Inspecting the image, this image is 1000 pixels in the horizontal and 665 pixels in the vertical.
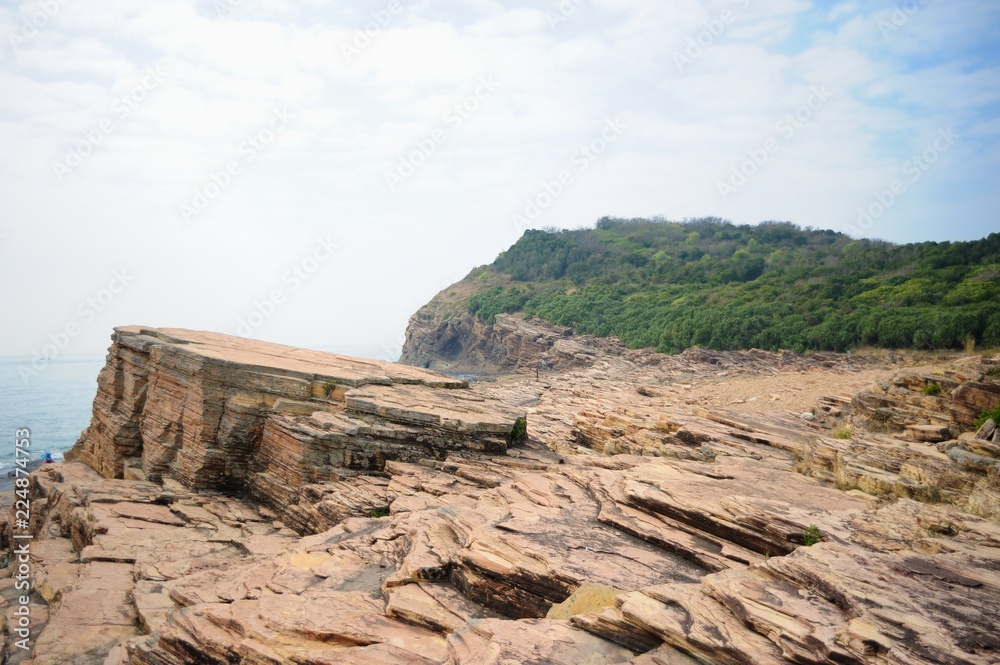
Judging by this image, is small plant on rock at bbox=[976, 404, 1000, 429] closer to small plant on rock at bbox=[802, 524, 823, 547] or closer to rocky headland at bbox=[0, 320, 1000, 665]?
rocky headland at bbox=[0, 320, 1000, 665]

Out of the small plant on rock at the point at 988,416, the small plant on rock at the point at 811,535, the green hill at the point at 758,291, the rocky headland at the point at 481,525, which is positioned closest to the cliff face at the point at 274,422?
the rocky headland at the point at 481,525

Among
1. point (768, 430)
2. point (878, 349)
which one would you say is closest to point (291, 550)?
point (768, 430)

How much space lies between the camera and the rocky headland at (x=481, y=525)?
533 cm

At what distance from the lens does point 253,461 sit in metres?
13.8

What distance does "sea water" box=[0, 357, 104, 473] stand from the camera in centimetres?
3588

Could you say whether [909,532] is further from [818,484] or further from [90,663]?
[90,663]

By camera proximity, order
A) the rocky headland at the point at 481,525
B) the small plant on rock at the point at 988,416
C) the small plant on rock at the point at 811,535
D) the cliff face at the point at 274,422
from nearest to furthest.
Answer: the rocky headland at the point at 481,525, the small plant on rock at the point at 811,535, the small plant on rock at the point at 988,416, the cliff face at the point at 274,422

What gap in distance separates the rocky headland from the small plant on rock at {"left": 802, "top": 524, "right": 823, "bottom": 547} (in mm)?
54

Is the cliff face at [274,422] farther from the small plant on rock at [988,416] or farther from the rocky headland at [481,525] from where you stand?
the small plant on rock at [988,416]

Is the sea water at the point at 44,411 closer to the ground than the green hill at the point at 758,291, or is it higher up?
closer to the ground

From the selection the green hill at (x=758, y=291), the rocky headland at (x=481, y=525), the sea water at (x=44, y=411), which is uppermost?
the green hill at (x=758, y=291)

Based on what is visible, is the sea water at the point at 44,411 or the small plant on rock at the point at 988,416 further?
the sea water at the point at 44,411

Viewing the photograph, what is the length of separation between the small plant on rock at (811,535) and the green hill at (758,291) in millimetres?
25742

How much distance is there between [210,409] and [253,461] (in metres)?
1.59
